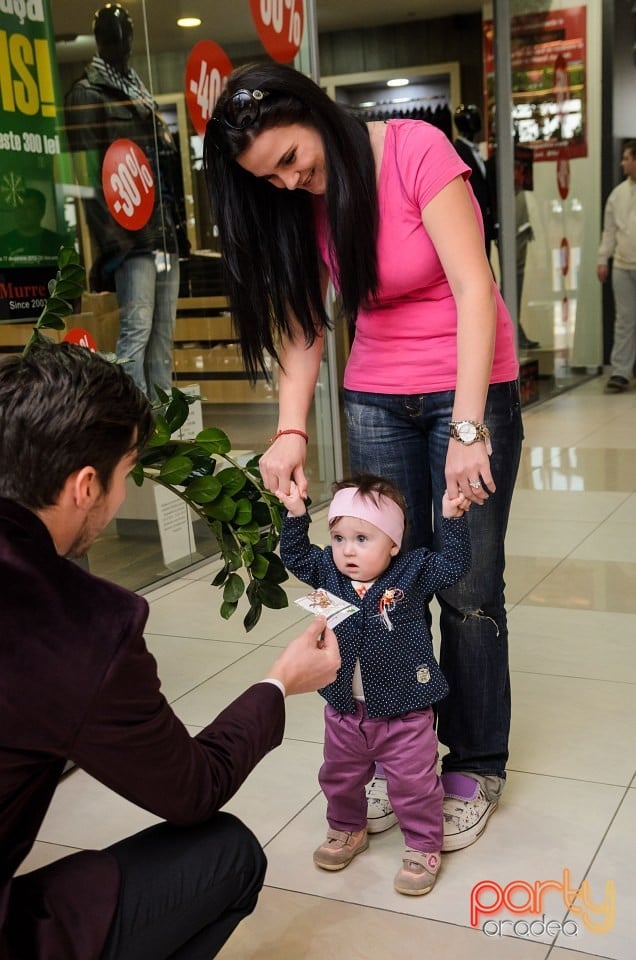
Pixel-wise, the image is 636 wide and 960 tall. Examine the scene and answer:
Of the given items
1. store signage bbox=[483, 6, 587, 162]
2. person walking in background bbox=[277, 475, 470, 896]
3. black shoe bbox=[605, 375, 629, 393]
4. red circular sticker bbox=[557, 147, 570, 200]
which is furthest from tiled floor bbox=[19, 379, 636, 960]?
red circular sticker bbox=[557, 147, 570, 200]

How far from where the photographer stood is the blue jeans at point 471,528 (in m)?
2.01

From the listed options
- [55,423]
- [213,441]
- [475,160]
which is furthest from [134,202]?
[475,160]

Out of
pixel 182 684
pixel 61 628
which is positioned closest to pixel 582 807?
pixel 182 684

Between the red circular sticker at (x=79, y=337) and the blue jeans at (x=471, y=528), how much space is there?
64.4 inches

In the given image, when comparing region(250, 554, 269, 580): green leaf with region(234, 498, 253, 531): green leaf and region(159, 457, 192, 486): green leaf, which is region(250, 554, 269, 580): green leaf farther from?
region(159, 457, 192, 486): green leaf

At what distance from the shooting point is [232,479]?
241 centimetres

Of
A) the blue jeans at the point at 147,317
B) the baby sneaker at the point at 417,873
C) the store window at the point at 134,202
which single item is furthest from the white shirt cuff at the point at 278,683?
the blue jeans at the point at 147,317

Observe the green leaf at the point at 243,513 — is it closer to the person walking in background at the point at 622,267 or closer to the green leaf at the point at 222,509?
the green leaf at the point at 222,509

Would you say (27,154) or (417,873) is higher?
(27,154)

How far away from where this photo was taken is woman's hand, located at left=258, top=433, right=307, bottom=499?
6.59ft

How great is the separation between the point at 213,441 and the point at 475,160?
4766mm

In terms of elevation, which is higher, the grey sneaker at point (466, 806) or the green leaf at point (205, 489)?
the green leaf at point (205, 489)

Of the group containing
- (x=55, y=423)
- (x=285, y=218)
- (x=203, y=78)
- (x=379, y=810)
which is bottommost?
(x=379, y=810)

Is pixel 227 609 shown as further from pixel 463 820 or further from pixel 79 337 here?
pixel 79 337
